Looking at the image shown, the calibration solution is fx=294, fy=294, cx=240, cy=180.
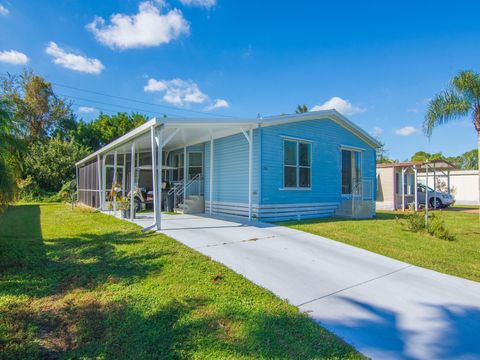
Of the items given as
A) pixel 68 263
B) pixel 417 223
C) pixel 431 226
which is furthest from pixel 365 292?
pixel 417 223

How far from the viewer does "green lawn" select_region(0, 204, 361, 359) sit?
8.66 feet

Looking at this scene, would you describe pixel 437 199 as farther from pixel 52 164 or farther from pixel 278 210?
pixel 52 164

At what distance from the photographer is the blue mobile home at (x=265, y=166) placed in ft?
31.5

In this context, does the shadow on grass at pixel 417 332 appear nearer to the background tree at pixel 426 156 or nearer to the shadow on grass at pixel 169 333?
the shadow on grass at pixel 169 333

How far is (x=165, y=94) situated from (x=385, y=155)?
31.5 meters

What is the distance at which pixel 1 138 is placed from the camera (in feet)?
18.7

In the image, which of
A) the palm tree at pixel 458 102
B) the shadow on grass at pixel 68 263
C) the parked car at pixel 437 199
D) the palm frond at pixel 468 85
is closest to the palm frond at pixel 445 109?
the palm tree at pixel 458 102

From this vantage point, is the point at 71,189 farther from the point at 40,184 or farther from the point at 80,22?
the point at 80,22

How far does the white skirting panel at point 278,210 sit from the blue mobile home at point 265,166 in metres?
0.03

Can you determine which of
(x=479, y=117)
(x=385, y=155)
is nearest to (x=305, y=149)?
(x=479, y=117)

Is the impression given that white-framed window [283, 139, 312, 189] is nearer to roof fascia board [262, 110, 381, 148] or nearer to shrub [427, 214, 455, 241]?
roof fascia board [262, 110, 381, 148]

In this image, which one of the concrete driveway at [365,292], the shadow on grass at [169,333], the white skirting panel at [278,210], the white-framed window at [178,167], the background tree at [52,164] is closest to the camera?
the shadow on grass at [169,333]

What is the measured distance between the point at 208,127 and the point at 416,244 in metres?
6.26

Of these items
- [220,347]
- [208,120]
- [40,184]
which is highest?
[208,120]
